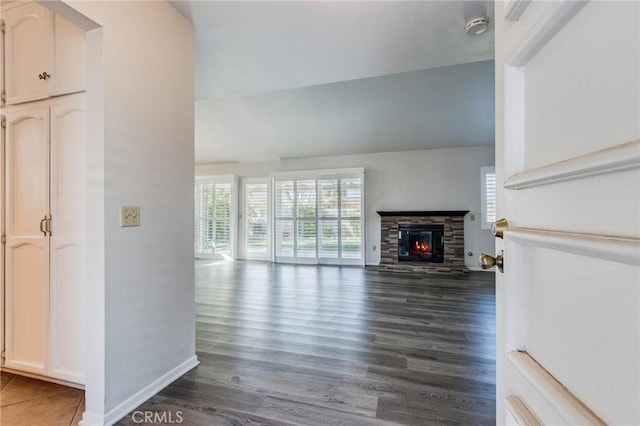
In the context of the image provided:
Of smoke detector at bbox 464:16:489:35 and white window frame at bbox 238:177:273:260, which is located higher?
smoke detector at bbox 464:16:489:35

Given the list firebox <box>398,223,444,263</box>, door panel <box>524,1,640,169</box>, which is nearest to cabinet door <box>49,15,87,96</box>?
door panel <box>524,1,640,169</box>

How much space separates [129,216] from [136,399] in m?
1.05

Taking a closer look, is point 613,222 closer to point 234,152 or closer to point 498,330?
point 498,330

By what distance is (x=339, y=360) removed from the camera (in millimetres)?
2199

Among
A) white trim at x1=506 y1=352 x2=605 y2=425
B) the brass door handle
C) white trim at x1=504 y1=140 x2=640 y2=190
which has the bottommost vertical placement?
white trim at x1=506 y1=352 x2=605 y2=425

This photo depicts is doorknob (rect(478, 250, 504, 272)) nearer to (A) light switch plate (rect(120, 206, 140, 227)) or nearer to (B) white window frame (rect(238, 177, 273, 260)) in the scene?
(A) light switch plate (rect(120, 206, 140, 227))

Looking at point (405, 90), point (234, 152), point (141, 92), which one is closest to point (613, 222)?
point (141, 92)

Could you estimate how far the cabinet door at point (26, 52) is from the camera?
5.96ft

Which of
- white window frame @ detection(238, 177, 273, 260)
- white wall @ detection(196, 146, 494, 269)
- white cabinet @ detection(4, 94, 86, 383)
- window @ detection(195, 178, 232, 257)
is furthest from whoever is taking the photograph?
window @ detection(195, 178, 232, 257)

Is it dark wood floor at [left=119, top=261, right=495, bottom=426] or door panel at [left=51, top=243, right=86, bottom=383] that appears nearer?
dark wood floor at [left=119, top=261, right=495, bottom=426]

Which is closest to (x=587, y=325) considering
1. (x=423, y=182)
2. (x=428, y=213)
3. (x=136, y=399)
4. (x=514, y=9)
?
(x=514, y=9)

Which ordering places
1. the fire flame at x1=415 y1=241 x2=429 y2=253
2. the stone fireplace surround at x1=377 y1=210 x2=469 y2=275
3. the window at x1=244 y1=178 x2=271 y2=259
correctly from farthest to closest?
1. the window at x1=244 y1=178 x2=271 y2=259
2. the fire flame at x1=415 y1=241 x2=429 y2=253
3. the stone fireplace surround at x1=377 y1=210 x2=469 y2=275

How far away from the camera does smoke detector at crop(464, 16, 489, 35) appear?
6.63 feet

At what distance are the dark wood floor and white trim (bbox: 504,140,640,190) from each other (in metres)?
1.55
